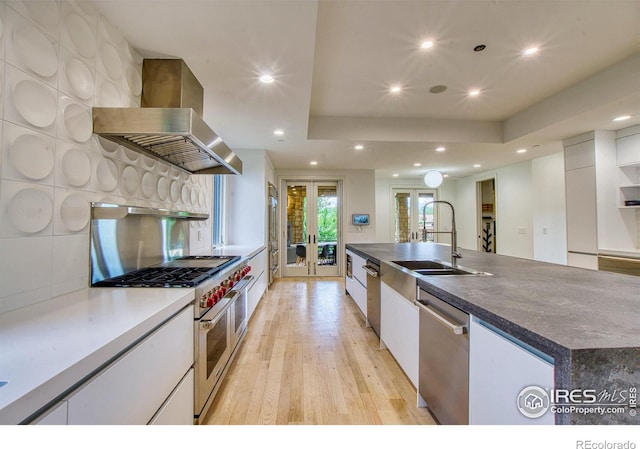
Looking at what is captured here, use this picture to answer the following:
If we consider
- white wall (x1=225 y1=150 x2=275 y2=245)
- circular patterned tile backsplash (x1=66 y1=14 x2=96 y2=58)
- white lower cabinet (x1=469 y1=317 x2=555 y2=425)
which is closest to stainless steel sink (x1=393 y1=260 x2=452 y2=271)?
white lower cabinet (x1=469 y1=317 x2=555 y2=425)

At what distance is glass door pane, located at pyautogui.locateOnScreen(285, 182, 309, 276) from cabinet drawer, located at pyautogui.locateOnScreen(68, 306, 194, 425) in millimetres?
4675

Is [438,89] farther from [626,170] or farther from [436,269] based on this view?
[626,170]

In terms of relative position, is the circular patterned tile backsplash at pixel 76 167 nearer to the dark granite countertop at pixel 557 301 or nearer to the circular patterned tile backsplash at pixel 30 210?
the circular patterned tile backsplash at pixel 30 210

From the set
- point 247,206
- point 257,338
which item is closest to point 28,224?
point 257,338

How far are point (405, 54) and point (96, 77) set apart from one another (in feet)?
7.52

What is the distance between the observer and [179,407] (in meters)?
1.20

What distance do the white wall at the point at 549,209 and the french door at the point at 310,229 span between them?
12.8 ft

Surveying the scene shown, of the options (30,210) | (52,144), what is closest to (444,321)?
(30,210)

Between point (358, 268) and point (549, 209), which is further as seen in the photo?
point (549, 209)

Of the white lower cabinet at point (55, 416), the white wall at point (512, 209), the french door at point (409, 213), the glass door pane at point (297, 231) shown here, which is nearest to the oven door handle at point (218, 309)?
the white lower cabinet at point (55, 416)

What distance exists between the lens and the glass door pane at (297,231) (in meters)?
5.97

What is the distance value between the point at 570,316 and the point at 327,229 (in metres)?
5.23
